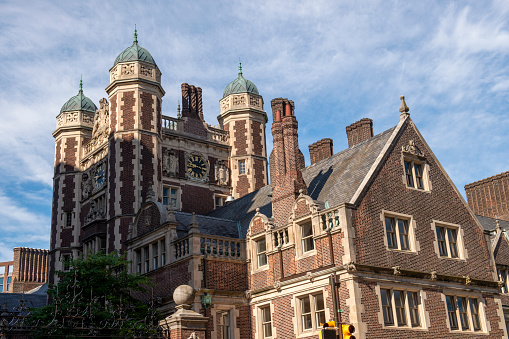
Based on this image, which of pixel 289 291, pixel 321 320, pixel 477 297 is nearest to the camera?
pixel 321 320

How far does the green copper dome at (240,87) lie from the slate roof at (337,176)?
14472mm

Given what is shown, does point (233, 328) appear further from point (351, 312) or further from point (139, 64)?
point (139, 64)

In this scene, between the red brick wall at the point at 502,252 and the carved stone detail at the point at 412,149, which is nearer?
the carved stone detail at the point at 412,149

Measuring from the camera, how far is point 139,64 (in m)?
39.7

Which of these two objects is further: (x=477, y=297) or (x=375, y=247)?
(x=477, y=297)

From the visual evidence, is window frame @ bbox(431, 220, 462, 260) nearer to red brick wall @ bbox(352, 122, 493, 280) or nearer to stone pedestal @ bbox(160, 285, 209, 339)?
red brick wall @ bbox(352, 122, 493, 280)

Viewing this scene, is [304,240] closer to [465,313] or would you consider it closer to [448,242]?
[448,242]

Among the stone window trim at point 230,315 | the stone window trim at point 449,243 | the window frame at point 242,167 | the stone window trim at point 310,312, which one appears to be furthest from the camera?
the window frame at point 242,167

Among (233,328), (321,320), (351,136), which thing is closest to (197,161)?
(351,136)

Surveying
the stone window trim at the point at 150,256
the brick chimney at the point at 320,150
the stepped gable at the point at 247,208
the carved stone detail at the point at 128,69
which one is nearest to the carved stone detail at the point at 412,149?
the stepped gable at the point at 247,208

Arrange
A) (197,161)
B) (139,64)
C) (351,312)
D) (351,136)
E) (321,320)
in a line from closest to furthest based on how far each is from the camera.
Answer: (351,312), (321,320), (351,136), (139,64), (197,161)

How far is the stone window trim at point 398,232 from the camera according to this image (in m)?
25.3

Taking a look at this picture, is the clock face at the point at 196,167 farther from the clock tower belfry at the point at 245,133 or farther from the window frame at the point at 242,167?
the window frame at the point at 242,167

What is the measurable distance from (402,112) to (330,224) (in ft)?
26.1
